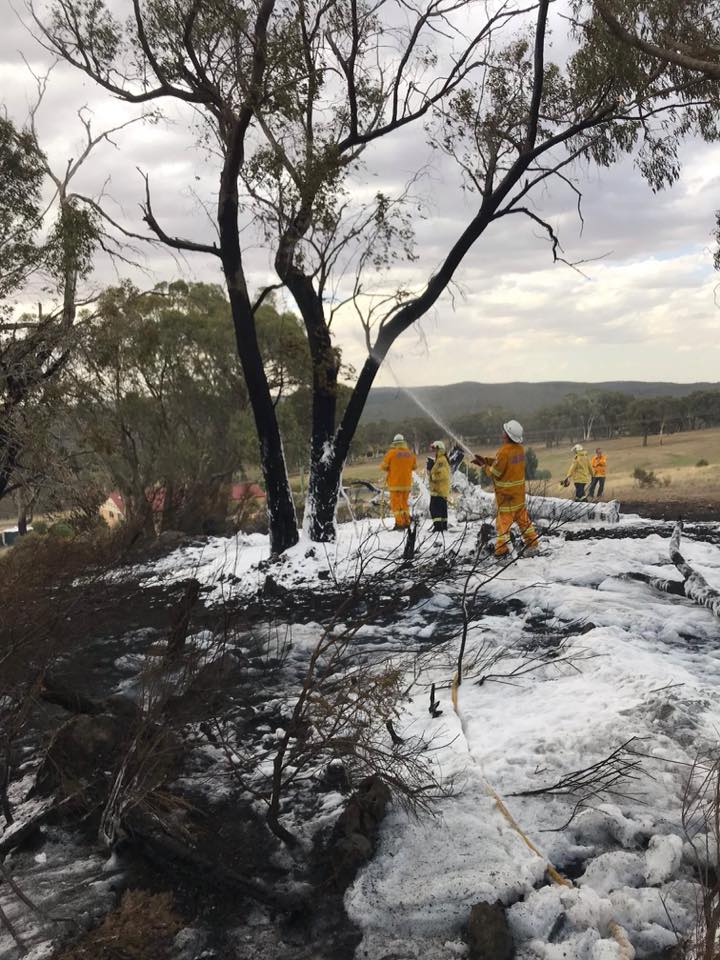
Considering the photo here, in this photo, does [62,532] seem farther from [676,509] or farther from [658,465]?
[658,465]

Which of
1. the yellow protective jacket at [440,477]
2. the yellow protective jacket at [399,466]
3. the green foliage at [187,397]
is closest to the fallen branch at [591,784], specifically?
the yellow protective jacket at [440,477]

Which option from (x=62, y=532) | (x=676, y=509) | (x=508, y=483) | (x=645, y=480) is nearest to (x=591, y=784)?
(x=508, y=483)

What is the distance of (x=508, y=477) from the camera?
9.47 meters

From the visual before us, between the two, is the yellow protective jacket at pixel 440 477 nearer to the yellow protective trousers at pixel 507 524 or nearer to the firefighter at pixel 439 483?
the firefighter at pixel 439 483

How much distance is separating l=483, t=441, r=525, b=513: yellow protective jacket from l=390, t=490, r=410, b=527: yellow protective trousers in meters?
2.91

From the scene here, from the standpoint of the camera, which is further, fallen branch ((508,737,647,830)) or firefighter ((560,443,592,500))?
firefighter ((560,443,592,500))

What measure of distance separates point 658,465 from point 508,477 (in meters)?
33.4

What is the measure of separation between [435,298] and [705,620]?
6769mm

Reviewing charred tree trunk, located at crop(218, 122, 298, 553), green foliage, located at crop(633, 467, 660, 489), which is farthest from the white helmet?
green foliage, located at crop(633, 467, 660, 489)

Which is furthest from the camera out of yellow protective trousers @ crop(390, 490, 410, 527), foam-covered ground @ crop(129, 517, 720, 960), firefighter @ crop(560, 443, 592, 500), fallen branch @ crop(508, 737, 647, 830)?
firefighter @ crop(560, 443, 592, 500)

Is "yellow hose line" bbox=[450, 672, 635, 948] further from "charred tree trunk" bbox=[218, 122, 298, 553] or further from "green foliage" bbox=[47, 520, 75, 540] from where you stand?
"green foliage" bbox=[47, 520, 75, 540]

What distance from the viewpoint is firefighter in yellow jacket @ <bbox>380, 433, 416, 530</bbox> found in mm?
12062

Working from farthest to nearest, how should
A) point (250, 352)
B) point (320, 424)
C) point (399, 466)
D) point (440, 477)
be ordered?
point (399, 466) < point (320, 424) < point (440, 477) < point (250, 352)

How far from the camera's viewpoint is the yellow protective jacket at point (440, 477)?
11680mm
